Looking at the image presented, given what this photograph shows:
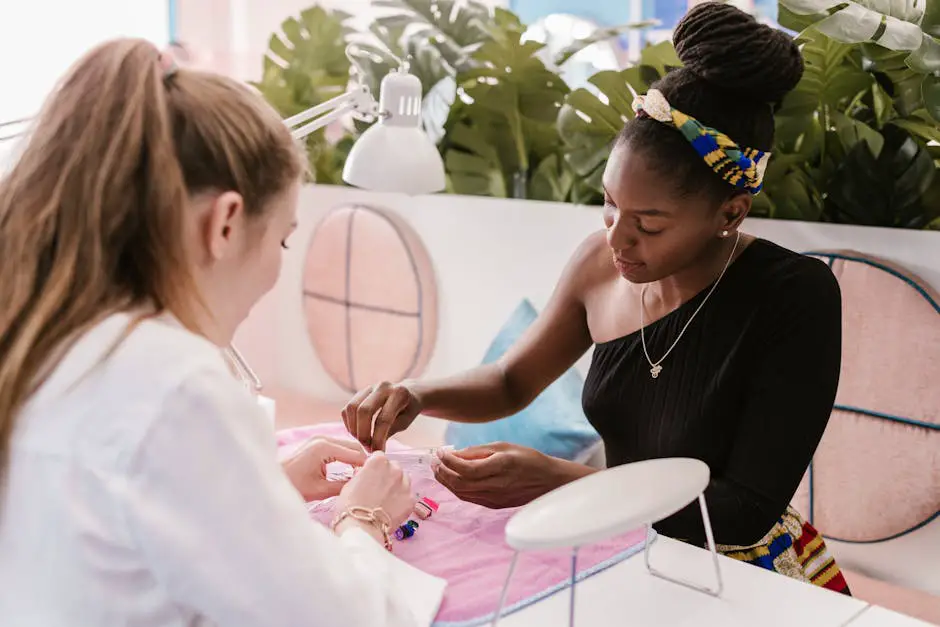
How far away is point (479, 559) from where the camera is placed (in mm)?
1126

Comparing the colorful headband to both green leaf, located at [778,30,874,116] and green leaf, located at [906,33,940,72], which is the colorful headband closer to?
green leaf, located at [906,33,940,72]

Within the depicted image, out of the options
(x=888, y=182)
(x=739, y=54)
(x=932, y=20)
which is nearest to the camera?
(x=739, y=54)

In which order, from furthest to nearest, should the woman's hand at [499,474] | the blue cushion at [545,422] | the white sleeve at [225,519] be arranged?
the blue cushion at [545,422], the woman's hand at [499,474], the white sleeve at [225,519]

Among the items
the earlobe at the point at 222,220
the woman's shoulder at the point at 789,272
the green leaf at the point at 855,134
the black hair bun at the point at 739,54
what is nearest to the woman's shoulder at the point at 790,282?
the woman's shoulder at the point at 789,272

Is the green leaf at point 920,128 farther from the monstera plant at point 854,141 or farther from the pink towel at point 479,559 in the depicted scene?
the pink towel at point 479,559

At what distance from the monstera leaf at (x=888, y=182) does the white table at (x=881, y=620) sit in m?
0.94

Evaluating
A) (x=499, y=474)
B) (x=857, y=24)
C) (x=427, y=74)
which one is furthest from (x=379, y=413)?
(x=427, y=74)

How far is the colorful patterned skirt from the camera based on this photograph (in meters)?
→ 1.31

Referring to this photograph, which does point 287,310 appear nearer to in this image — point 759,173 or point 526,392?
point 526,392

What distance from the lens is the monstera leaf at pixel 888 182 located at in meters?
1.71

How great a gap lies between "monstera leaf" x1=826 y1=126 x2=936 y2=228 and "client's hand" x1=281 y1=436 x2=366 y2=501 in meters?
1.06

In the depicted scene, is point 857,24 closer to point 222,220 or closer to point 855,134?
point 855,134

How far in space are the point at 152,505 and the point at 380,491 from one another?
38 centimetres

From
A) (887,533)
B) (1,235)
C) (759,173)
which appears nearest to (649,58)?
(759,173)
